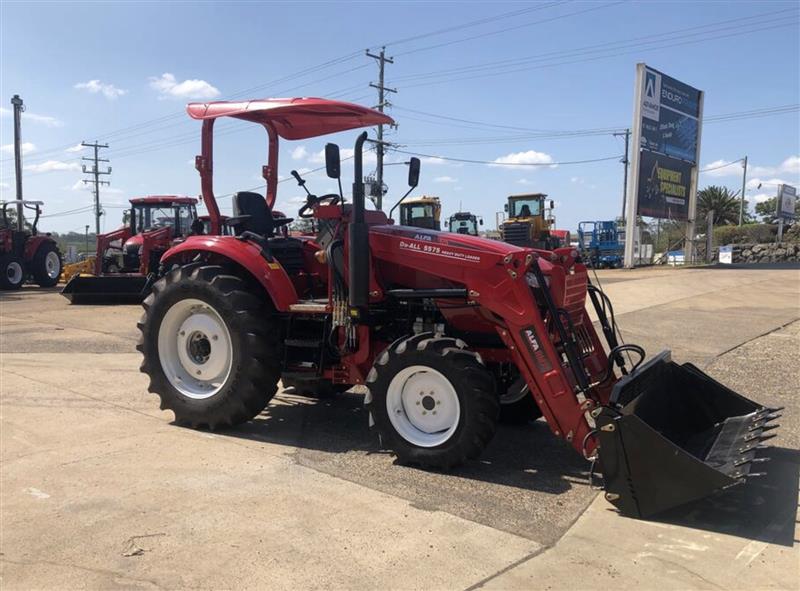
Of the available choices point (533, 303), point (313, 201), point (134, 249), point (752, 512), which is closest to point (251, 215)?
point (313, 201)

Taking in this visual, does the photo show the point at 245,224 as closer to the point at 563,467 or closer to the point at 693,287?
the point at 563,467

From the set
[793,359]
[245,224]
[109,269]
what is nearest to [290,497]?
[245,224]

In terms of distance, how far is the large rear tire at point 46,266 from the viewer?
67.1 feet

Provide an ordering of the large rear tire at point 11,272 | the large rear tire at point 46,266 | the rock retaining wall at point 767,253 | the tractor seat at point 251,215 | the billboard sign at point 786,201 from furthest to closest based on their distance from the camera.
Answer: the billboard sign at point 786,201, the rock retaining wall at point 767,253, the large rear tire at point 46,266, the large rear tire at point 11,272, the tractor seat at point 251,215

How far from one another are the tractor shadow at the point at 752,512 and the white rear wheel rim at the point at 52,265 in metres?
21.4

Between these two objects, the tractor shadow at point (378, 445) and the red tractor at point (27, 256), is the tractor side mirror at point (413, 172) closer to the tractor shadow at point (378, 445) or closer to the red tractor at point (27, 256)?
the tractor shadow at point (378, 445)

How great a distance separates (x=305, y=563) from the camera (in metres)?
3.03

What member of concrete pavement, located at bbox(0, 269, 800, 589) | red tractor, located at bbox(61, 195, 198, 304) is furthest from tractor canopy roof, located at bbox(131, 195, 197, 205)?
concrete pavement, located at bbox(0, 269, 800, 589)

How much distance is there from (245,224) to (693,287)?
14.7 metres

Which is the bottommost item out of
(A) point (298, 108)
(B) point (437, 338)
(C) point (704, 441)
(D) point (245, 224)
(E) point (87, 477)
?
(E) point (87, 477)

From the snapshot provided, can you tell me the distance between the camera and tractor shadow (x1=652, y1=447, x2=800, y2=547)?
332 centimetres

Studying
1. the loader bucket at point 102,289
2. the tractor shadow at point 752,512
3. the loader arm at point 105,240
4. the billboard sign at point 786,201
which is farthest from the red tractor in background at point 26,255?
the billboard sign at point 786,201

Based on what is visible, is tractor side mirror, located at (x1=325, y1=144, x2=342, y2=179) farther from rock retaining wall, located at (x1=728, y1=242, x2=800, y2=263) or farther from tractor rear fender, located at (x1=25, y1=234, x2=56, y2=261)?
rock retaining wall, located at (x1=728, y1=242, x2=800, y2=263)

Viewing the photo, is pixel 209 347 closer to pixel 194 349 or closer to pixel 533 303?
pixel 194 349
